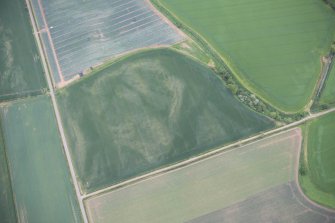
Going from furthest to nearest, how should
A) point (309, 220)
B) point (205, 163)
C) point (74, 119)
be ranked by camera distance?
point (74, 119) < point (205, 163) < point (309, 220)

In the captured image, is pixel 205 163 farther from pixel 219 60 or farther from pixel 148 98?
pixel 219 60

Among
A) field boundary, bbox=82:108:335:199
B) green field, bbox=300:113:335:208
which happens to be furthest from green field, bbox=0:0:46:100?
green field, bbox=300:113:335:208

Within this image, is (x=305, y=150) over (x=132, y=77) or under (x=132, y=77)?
under

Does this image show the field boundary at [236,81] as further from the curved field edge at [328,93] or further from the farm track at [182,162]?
the curved field edge at [328,93]

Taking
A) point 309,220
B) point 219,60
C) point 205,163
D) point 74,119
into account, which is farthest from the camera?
point 219,60

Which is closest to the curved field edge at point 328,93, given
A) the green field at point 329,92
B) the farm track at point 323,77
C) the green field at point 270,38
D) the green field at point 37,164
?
the green field at point 329,92

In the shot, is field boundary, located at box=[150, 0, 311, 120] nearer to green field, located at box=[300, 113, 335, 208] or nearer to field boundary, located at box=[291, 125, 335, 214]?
green field, located at box=[300, 113, 335, 208]

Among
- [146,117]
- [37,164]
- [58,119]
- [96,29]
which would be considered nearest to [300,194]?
[146,117]

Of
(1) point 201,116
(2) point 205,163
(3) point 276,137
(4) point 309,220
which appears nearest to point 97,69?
(1) point 201,116
